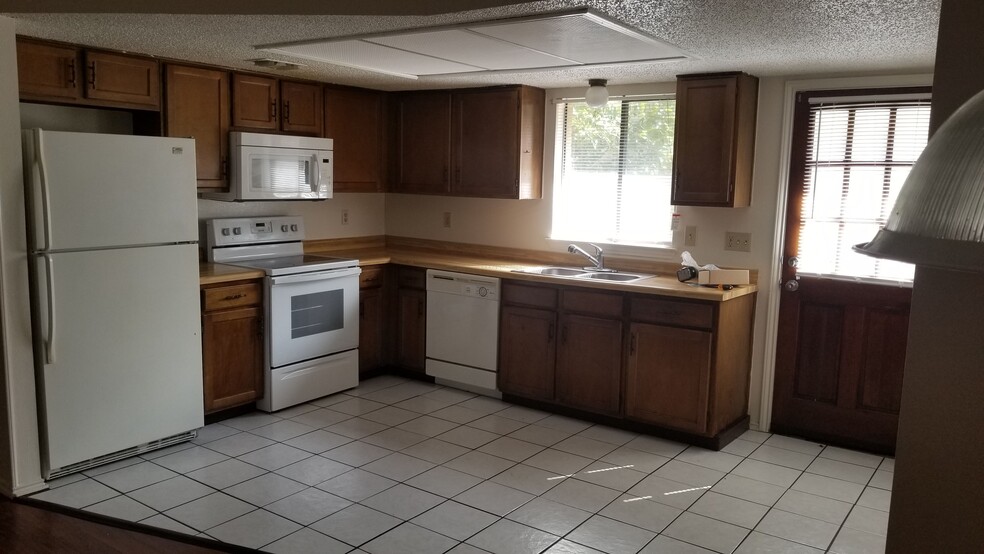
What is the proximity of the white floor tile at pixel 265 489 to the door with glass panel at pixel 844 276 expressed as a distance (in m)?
2.81

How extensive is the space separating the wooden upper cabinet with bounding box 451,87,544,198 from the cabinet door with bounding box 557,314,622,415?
1.11 m

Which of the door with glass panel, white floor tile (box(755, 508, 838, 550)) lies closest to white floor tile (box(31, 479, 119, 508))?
white floor tile (box(755, 508, 838, 550))

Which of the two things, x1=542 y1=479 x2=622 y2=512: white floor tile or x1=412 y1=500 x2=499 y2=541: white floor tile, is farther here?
x1=542 y1=479 x2=622 y2=512: white floor tile

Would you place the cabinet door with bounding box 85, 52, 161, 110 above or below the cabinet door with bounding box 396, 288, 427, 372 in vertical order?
above

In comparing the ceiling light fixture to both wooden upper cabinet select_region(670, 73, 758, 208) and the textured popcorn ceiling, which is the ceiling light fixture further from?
wooden upper cabinet select_region(670, 73, 758, 208)

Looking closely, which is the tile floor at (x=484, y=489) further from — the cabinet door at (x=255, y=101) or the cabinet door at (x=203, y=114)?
the cabinet door at (x=255, y=101)

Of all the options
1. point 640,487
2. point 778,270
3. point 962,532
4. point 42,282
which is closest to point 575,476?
point 640,487

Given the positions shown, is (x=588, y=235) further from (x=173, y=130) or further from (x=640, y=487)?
(x=173, y=130)

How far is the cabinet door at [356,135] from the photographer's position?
518cm

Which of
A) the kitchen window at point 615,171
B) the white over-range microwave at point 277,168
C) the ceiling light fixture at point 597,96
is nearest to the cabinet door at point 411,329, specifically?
the white over-range microwave at point 277,168

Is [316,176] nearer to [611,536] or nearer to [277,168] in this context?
[277,168]

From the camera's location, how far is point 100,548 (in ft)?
9.53

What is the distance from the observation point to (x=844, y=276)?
13.6 ft

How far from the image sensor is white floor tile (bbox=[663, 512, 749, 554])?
300cm
